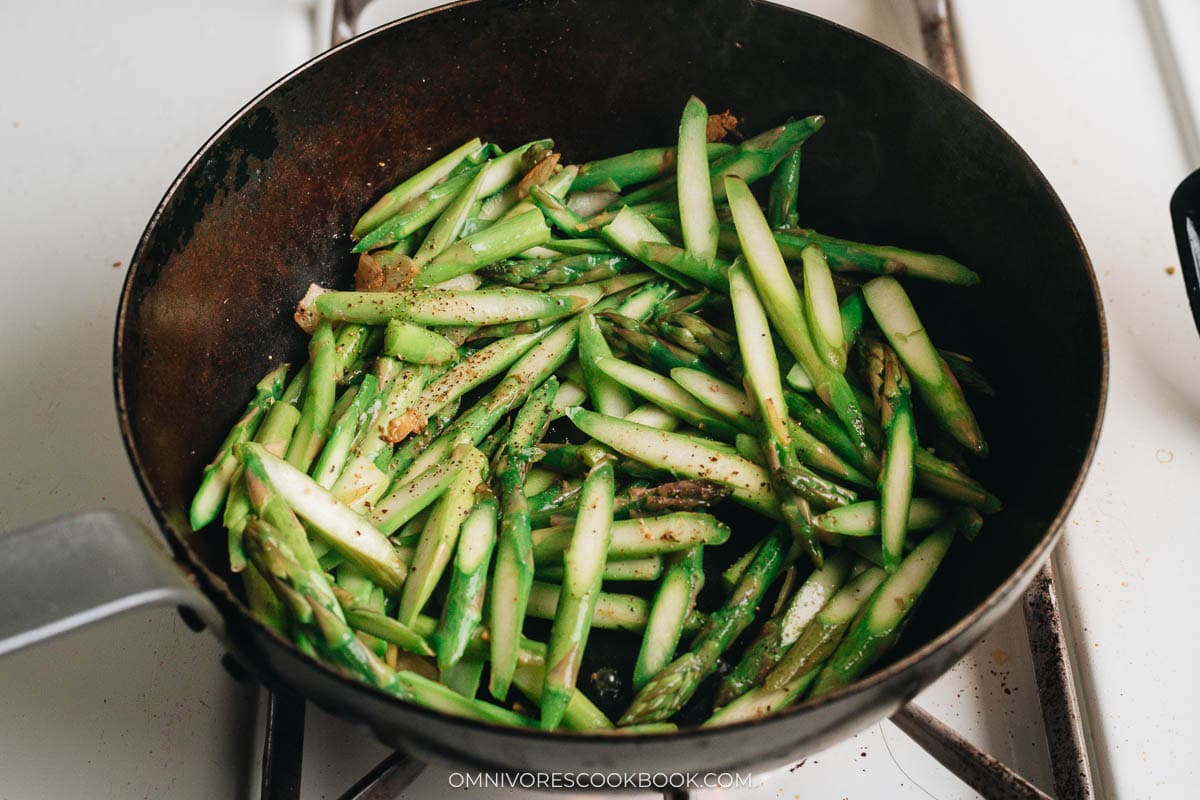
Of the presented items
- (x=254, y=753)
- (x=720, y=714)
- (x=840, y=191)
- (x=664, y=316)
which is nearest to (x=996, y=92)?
(x=840, y=191)

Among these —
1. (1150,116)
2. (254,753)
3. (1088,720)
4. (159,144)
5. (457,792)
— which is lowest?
(1088,720)

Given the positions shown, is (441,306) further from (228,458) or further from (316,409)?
(228,458)

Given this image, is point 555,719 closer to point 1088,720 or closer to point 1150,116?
point 1088,720

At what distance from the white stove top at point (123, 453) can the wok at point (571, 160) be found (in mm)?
238

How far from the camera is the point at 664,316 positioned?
6.22 ft

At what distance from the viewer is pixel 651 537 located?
161 centimetres

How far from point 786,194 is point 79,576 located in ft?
4.59

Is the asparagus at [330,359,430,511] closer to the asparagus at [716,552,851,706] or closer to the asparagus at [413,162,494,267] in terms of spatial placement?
the asparagus at [413,162,494,267]

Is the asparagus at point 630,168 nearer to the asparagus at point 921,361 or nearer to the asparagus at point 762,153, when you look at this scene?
the asparagus at point 762,153

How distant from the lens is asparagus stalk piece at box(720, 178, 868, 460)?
1.72 metres

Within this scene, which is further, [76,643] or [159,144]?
[159,144]

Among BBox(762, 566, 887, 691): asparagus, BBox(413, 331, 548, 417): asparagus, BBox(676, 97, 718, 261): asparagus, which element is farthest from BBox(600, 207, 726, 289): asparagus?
BBox(762, 566, 887, 691): asparagus

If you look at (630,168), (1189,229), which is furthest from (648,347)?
(1189,229)

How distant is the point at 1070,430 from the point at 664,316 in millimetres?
706
